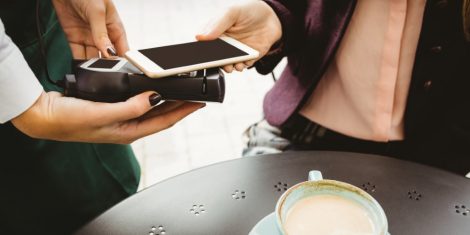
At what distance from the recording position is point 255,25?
34.3 inches

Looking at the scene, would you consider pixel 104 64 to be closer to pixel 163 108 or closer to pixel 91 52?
pixel 163 108

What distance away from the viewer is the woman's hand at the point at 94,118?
0.61 metres

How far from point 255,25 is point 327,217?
49cm

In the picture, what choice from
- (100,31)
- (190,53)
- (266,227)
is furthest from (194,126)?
(266,227)

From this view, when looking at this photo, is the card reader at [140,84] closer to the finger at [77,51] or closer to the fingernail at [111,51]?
the fingernail at [111,51]

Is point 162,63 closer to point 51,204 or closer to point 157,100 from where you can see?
point 157,100

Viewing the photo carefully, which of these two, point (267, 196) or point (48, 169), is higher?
point (267, 196)

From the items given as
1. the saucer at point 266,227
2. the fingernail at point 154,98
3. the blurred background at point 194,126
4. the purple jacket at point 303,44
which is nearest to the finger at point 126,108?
the fingernail at point 154,98

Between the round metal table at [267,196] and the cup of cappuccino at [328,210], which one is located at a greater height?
the cup of cappuccino at [328,210]

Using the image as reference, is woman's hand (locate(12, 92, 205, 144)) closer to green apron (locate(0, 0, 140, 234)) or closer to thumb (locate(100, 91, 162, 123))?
thumb (locate(100, 91, 162, 123))

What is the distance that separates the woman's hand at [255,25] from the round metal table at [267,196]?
0.25 metres

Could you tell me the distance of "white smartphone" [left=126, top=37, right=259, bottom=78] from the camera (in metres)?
0.61

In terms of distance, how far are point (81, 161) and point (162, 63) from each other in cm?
42

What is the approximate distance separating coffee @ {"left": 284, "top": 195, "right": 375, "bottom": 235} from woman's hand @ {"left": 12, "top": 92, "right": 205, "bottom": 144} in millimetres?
248
